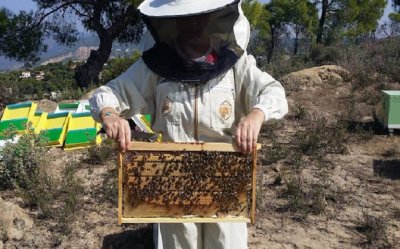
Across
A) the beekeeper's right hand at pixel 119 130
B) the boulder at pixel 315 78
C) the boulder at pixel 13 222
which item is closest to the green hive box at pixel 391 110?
the boulder at pixel 315 78

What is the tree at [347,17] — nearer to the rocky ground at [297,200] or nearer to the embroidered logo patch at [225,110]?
the rocky ground at [297,200]

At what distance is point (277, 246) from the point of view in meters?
3.26

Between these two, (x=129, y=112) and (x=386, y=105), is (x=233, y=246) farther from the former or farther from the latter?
(x=386, y=105)

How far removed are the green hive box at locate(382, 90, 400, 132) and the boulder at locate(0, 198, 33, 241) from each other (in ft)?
13.2

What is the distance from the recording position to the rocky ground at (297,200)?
3.36m

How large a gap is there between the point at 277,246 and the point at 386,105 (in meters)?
2.96

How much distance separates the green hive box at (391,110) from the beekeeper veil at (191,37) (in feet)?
12.9

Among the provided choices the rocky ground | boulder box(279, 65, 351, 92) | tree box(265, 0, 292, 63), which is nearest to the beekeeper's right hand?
the rocky ground

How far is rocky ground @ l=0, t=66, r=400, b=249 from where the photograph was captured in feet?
11.0

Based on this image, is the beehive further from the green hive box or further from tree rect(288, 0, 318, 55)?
tree rect(288, 0, 318, 55)

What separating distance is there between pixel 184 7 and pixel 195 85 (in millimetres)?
300

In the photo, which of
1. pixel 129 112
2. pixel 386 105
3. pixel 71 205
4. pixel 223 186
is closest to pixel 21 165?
pixel 71 205

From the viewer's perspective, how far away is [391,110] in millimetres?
5406

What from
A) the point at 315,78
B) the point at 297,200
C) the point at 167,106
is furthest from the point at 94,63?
the point at 167,106
